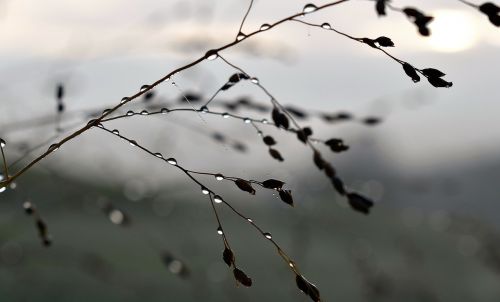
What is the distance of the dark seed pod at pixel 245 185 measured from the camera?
1.08 meters

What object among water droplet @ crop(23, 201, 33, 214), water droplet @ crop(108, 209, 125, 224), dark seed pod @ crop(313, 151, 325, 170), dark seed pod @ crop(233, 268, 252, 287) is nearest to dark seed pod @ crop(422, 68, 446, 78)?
dark seed pod @ crop(313, 151, 325, 170)

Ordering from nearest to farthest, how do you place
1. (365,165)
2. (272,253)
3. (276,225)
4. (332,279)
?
(332,279), (272,253), (276,225), (365,165)

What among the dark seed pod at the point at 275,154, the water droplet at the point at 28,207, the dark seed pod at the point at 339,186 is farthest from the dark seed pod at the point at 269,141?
the water droplet at the point at 28,207

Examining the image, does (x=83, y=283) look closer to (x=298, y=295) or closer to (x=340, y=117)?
(x=298, y=295)

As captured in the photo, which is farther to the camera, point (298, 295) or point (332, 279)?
point (332, 279)

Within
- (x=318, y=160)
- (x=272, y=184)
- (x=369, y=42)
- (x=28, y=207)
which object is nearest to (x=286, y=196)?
(x=272, y=184)

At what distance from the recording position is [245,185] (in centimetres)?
109

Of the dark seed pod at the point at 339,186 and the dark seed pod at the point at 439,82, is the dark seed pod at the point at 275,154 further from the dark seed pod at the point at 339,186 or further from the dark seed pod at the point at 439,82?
the dark seed pod at the point at 439,82

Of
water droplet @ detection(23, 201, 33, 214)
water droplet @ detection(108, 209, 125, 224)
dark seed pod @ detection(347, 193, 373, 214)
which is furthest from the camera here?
water droplet @ detection(108, 209, 125, 224)

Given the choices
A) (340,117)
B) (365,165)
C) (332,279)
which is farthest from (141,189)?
(365,165)

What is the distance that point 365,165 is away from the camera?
9219 mm

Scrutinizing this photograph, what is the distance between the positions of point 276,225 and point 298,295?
3.06m

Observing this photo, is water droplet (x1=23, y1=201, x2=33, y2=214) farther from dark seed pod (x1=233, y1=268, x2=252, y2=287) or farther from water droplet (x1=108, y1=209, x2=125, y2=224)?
dark seed pod (x1=233, y1=268, x2=252, y2=287)

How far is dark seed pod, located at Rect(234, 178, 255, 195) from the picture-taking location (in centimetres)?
108
